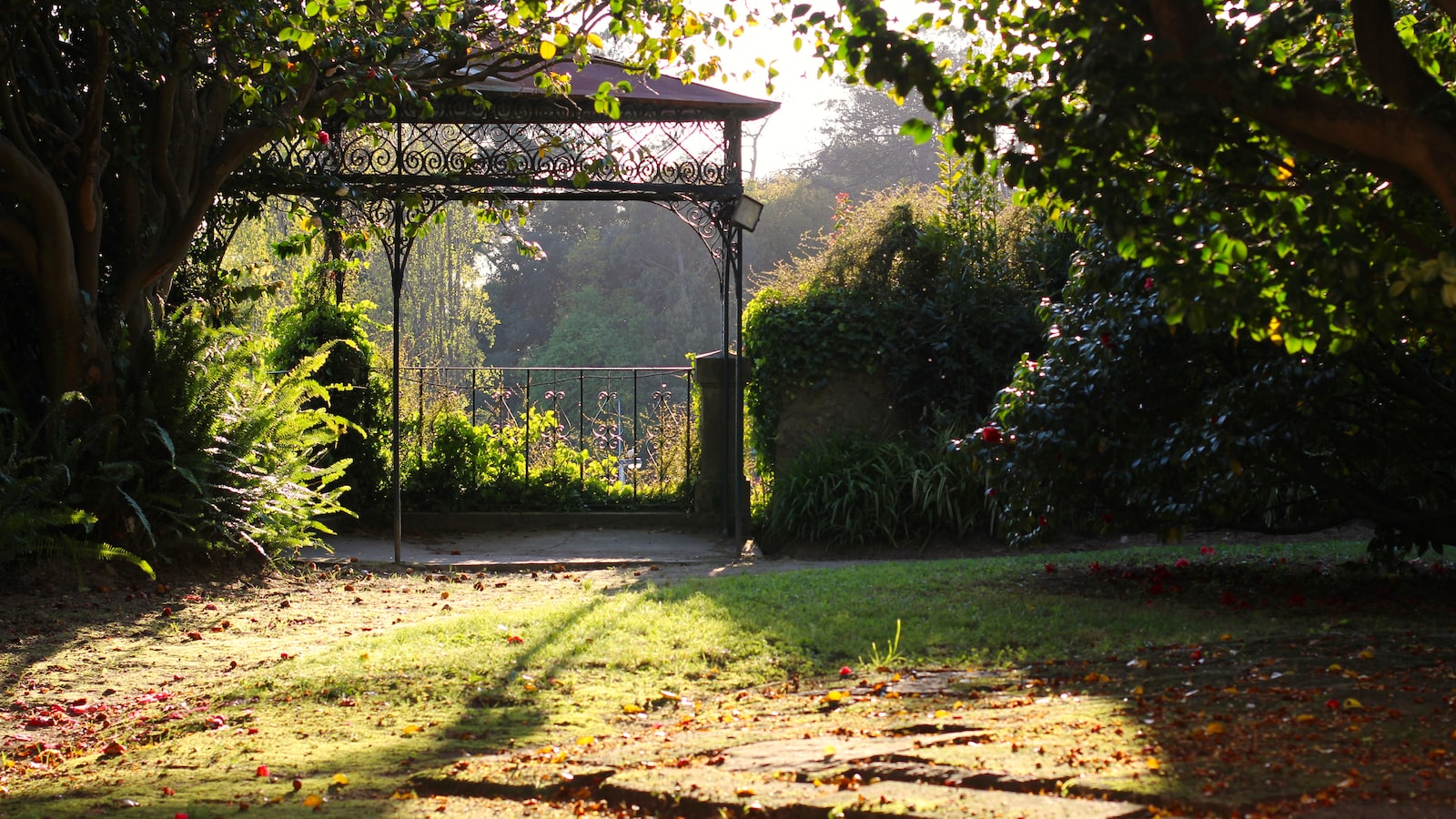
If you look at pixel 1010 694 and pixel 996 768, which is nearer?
pixel 996 768

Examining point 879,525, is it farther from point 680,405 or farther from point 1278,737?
point 1278,737

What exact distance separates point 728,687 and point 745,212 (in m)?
5.36

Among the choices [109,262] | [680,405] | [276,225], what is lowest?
[680,405]

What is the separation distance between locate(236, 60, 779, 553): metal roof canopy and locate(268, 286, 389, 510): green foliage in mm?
1152

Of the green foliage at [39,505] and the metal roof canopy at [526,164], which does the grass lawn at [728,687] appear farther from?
the metal roof canopy at [526,164]

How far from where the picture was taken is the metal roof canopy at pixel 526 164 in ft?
27.7

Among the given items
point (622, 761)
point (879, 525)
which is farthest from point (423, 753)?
point (879, 525)

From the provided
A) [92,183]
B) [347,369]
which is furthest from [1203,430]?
[347,369]

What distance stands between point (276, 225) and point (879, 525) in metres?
19.3

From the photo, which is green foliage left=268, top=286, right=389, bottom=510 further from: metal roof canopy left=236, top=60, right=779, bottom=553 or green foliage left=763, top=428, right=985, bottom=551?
green foliage left=763, top=428, right=985, bottom=551

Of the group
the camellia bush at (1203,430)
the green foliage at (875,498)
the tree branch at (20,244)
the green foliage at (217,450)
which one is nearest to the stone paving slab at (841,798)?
the camellia bush at (1203,430)

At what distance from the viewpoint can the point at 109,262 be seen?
24.6 feet

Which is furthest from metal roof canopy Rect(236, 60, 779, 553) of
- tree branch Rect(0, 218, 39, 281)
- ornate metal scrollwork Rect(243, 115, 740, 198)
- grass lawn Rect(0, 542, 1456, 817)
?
grass lawn Rect(0, 542, 1456, 817)

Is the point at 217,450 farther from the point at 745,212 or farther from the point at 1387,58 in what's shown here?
the point at 1387,58
